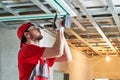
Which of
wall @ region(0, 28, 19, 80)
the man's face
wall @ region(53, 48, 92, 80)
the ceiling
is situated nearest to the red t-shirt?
the man's face

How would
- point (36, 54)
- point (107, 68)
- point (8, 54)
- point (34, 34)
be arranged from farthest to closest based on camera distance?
point (107, 68), point (8, 54), point (34, 34), point (36, 54)

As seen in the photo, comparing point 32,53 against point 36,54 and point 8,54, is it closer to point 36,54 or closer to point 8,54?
point 36,54

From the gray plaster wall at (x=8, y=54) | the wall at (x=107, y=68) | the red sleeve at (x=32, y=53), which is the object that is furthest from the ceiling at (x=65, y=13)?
the wall at (x=107, y=68)

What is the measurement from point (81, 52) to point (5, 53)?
11.1 feet

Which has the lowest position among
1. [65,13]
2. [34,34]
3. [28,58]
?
[28,58]

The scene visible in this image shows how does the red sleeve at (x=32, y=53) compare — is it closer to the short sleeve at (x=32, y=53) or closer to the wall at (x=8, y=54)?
the short sleeve at (x=32, y=53)

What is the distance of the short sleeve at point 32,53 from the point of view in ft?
6.78

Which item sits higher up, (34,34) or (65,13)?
(65,13)

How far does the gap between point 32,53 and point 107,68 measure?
6.14 meters

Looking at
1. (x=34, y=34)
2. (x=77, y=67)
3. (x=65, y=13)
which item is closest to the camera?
(x=34, y=34)

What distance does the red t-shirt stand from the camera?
2.07 meters

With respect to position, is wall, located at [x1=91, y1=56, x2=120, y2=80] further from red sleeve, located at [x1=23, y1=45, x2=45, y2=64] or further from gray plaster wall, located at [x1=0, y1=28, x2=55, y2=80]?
red sleeve, located at [x1=23, y1=45, x2=45, y2=64]

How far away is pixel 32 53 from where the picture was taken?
2.08 meters

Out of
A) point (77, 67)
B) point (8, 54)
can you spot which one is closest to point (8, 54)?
point (8, 54)
